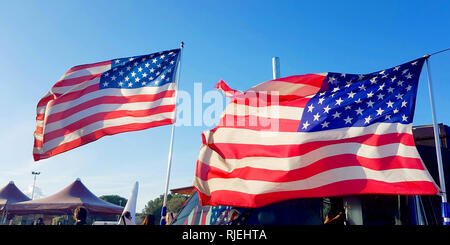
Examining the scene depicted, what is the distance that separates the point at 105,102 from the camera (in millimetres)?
8195

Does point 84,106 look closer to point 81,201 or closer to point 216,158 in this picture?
point 216,158

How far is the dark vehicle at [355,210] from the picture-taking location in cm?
560

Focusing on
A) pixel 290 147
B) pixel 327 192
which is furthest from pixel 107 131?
pixel 327 192

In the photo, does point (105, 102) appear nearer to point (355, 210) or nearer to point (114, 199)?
point (355, 210)

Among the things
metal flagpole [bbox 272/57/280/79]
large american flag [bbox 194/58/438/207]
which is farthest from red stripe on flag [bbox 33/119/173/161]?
metal flagpole [bbox 272/57/280/79]

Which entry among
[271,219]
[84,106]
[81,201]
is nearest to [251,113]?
[271,219]

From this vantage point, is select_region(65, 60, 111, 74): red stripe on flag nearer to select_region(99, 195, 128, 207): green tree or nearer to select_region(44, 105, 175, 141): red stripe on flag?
select_region(44, 105, 175, 141): red stripe on flag

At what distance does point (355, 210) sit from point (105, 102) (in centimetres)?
601

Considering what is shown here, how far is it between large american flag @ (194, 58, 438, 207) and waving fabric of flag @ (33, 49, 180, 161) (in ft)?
6.32

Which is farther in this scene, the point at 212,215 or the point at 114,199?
the point at 114,199

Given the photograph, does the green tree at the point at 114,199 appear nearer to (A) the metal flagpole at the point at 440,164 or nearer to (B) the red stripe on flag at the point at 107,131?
(B) the red stripe on flag at the point at 107,131

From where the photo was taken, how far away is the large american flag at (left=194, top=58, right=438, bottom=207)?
5436mm

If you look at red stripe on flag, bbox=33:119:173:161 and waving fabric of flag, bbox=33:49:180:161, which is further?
waving fabric of flag, bbox=33:49:180:161

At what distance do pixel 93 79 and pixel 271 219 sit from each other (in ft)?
18.3
